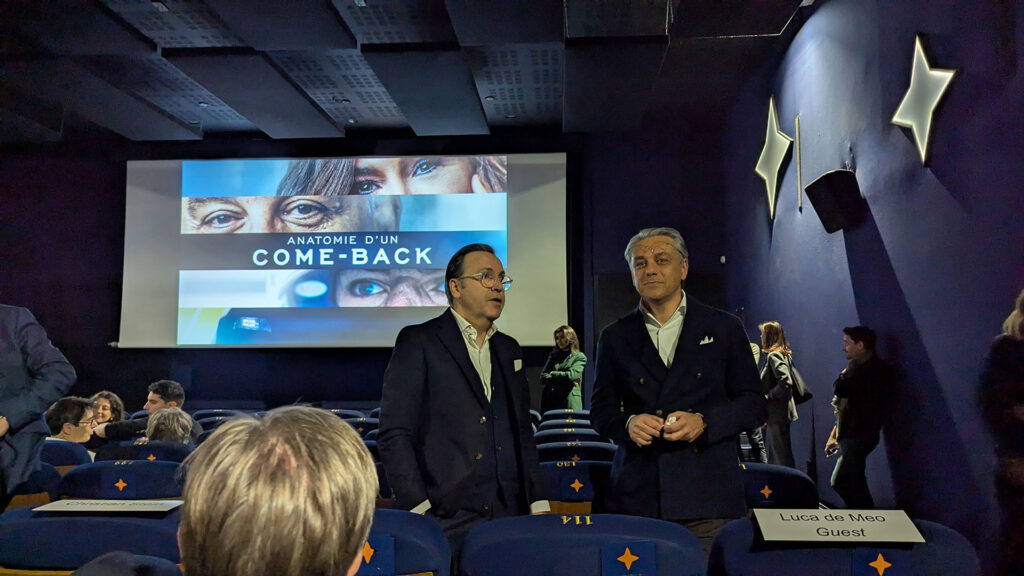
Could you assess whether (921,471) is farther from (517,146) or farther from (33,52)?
(33,52)

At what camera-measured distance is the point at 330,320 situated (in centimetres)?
908

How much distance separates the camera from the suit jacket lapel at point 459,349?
213cm

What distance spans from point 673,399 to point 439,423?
682mm

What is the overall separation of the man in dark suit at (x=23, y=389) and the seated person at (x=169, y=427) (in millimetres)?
981


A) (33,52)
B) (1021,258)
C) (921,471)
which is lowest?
(921,471)

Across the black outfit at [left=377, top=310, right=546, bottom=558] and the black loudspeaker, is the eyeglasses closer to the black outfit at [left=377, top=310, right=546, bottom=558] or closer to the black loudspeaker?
the black outfit at [left=377, top=310, right=546, bottom=558]

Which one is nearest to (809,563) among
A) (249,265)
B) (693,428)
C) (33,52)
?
(693,428)

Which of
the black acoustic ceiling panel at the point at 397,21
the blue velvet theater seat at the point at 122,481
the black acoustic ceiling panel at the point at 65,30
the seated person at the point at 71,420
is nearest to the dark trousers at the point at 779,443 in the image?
the black acoustic ceiling panel at the point at 397,21

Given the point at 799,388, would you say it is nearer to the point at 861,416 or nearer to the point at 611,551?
the point at 861,416

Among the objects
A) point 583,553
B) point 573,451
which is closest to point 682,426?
point 583,553

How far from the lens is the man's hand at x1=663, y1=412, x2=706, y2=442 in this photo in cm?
185

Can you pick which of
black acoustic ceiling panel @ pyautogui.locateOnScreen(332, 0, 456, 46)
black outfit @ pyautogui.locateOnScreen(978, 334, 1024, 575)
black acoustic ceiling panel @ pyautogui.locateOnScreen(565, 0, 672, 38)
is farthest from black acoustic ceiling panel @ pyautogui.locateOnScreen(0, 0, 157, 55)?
black outfit @ pyautogui.locateOnScreen(978, 334, 1024, 575)

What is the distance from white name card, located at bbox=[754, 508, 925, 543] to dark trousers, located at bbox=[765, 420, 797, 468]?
442 centimetres

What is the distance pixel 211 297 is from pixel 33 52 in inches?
142
